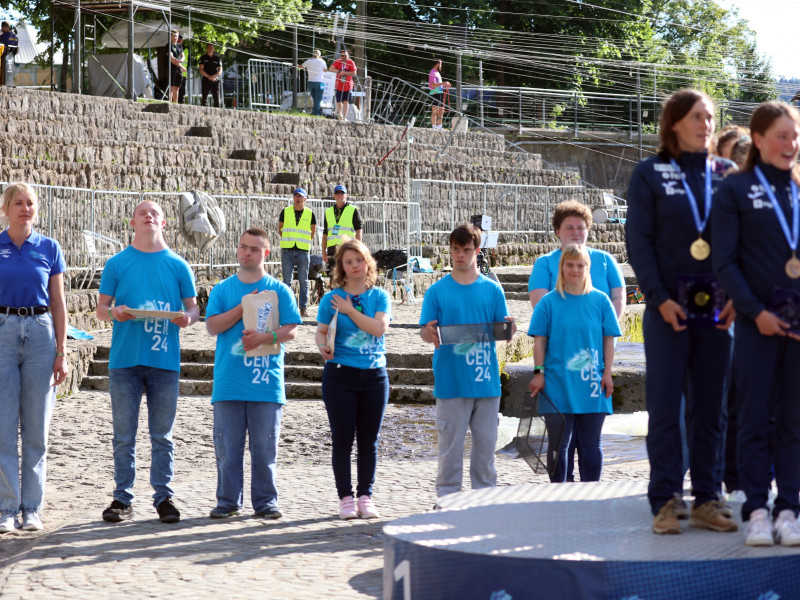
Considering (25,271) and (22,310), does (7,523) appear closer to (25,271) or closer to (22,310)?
(22,310)

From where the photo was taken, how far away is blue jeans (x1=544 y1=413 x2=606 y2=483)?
666 centimetres

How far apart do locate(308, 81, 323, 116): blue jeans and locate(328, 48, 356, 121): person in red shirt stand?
24.3 inches

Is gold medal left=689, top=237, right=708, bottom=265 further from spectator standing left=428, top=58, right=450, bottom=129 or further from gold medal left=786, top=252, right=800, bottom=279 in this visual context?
spectator standing left=428, top=58, right=450, bottom=129

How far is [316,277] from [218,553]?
41.3ft

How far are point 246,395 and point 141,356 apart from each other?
0.65 metres

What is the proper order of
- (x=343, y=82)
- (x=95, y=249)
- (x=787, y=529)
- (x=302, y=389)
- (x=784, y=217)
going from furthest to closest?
(x=343, y=82)
(x=95, y=249)
(x=302, y=389)
(x=784, y=217)
(x=787, y=529)

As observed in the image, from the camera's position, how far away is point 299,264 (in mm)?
17125

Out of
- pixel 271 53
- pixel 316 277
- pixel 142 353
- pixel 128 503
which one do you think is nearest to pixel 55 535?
pixel 128 503

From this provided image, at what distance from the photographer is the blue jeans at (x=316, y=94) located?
31.3 m

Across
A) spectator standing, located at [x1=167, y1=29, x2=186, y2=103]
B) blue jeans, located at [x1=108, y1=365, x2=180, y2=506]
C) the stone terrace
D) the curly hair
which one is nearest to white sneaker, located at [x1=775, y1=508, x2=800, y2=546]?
the curly hair

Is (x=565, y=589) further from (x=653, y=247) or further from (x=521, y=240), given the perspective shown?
(x=521, y=240)

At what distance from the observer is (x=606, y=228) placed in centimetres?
3012

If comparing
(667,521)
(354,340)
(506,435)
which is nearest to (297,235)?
(506,435)

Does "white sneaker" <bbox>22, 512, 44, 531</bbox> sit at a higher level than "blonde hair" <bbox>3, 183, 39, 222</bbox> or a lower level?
lower
